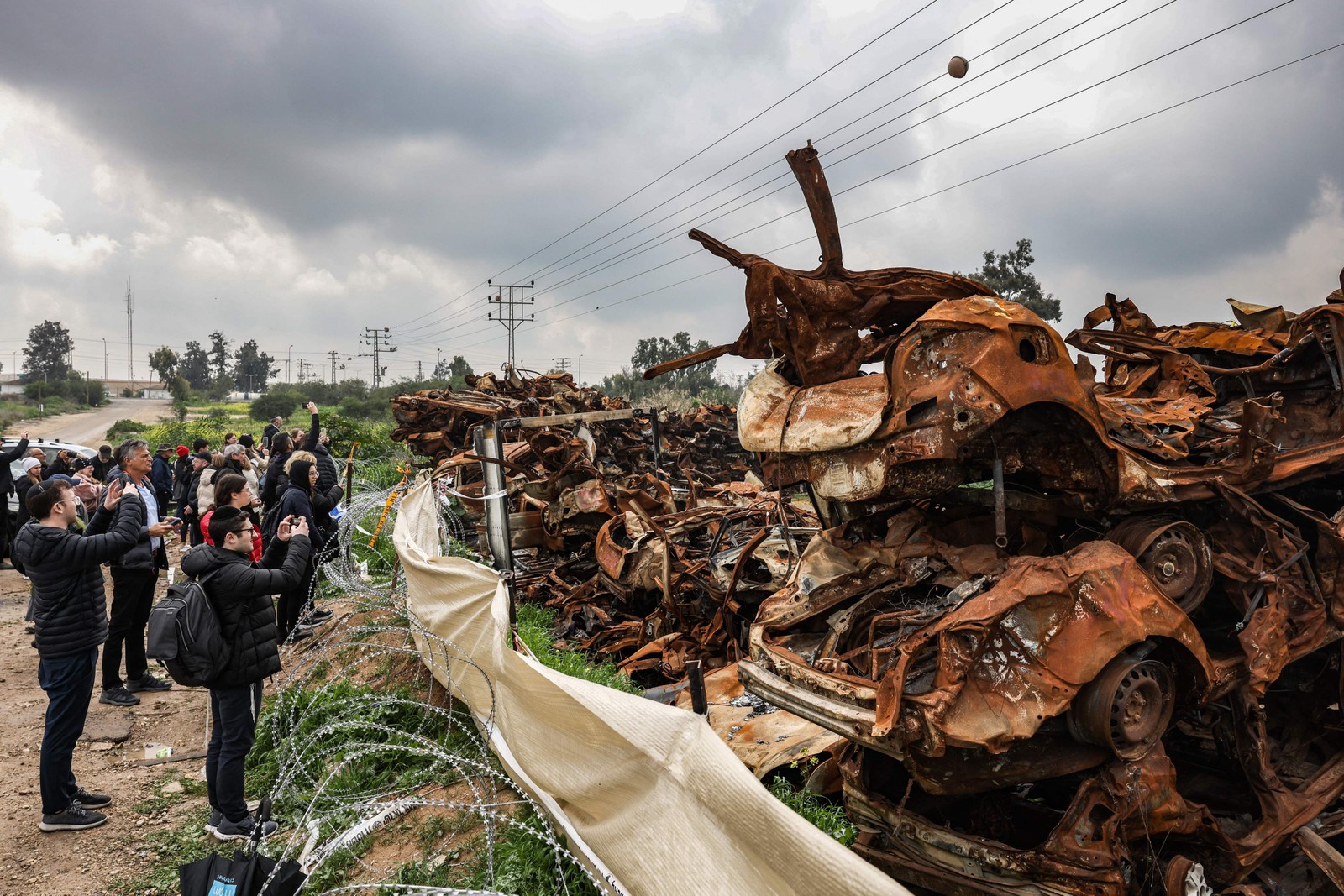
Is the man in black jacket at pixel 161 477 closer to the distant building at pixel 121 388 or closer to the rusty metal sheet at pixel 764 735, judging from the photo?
the rusty metal sheet at pixel 764 735

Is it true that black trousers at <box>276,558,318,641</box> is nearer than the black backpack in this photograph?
No

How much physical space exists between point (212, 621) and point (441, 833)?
6.09 ft

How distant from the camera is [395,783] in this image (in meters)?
5.34

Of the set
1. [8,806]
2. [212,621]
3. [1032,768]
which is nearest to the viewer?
[1032,768]

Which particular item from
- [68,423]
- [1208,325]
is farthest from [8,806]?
[68,423]

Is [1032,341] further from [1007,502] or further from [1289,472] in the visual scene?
[1289,472]

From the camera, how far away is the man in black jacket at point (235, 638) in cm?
475

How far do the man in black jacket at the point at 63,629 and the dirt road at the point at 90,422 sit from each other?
118ft

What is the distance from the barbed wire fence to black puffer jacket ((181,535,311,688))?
290 millimetres

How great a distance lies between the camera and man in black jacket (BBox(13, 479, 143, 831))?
509cm

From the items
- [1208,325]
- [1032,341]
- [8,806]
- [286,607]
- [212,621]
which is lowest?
[8,806]

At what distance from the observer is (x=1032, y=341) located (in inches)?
137

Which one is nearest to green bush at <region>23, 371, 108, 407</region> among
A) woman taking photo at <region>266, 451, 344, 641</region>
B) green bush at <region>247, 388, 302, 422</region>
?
green bush at <region>247, 388, 302, 422</region>

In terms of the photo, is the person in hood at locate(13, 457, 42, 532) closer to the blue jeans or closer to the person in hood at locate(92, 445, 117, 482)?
the person in hood at locate(92, 445, 117, 482)
